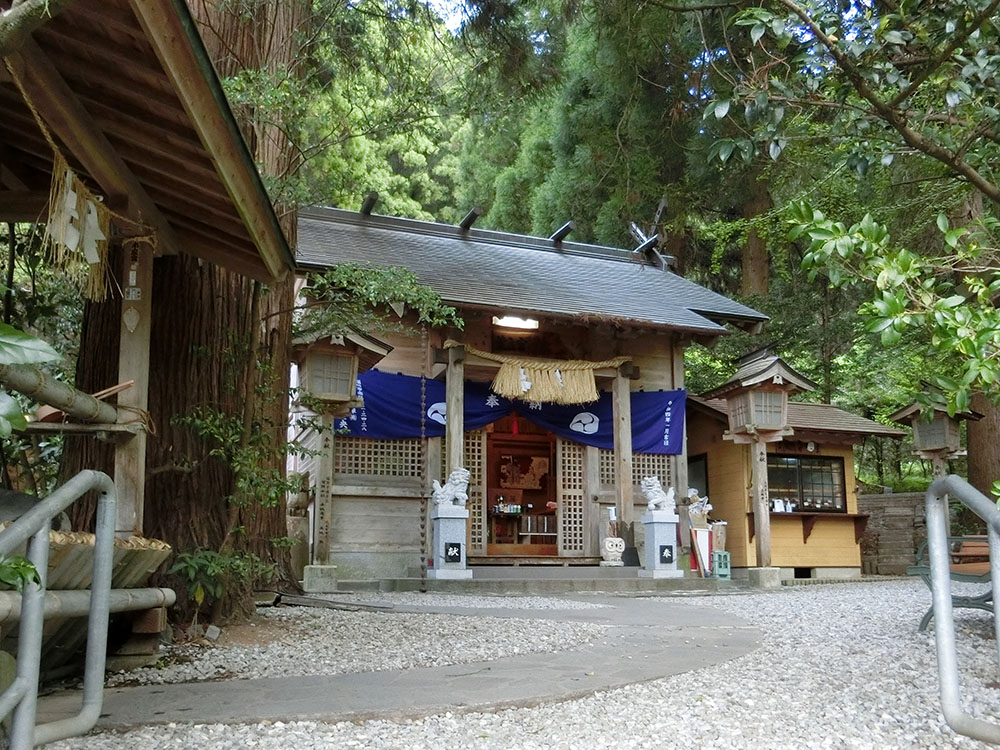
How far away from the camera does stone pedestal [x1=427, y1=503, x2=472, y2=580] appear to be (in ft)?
34.4

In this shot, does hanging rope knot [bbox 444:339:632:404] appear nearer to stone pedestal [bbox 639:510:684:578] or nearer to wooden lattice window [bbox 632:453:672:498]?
wooden lattice window [bbox 632:453:672:498]

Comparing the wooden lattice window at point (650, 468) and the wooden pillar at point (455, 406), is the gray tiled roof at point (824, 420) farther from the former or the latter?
the wooden pillar at point (455, 406)

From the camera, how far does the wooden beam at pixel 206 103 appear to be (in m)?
2.70

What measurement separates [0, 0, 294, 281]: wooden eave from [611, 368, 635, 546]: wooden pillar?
8356 mm

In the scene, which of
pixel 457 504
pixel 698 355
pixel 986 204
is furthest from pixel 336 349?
pixel 698 355

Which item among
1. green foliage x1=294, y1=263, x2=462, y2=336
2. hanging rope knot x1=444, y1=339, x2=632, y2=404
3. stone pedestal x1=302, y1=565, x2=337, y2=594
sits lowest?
stone pedestal x1=302, y1=565, x2=337, y2=594

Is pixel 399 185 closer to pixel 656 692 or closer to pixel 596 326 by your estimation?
pixel 596 326

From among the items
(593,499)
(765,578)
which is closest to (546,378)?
(593,499)

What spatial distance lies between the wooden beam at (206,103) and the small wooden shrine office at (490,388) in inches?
231

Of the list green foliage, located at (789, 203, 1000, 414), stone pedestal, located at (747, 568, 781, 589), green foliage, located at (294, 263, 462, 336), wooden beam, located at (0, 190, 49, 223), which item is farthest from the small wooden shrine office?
green foliage, located at (789, 203, 1000, 414)

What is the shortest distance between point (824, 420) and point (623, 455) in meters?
4.02

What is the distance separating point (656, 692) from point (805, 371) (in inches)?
598

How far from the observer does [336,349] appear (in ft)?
32.2

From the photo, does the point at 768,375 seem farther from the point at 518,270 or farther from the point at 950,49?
the point at 950,49
